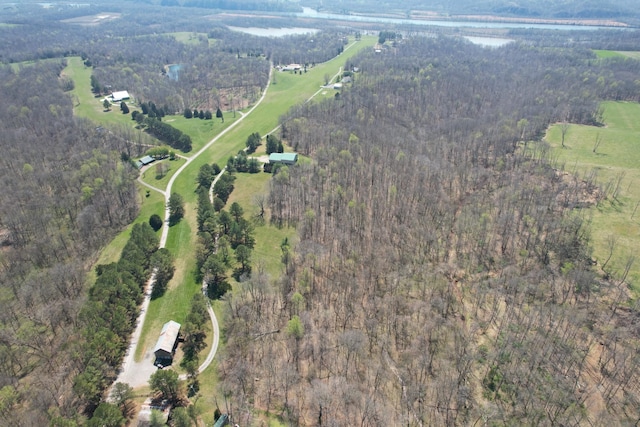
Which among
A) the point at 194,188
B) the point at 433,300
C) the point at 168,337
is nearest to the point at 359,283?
the point at 433,300

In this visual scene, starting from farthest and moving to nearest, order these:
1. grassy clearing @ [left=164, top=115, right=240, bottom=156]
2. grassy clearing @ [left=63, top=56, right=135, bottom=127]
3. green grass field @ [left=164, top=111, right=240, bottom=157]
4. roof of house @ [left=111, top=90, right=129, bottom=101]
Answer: roof of house @ [left=111, top=90, right=129, bottom=101] < grassy clearing @ [left=63, top=56, right=135, bottom=127] < grassy clearing @ [left=164, top=115, right=240, bottom=156] < green grass field @ [left=164, top=111, right=240, bottom=157]

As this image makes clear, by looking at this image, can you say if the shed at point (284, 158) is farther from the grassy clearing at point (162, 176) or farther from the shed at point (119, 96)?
the shed at point (119, 96)

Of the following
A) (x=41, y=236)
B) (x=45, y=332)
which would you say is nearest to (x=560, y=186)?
(x=45, y=332)

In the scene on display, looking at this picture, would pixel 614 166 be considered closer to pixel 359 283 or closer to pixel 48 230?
pixel 359 283

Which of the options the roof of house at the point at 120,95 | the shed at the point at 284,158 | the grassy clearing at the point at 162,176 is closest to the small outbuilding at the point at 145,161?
the grassy clearing at the point at 162,176

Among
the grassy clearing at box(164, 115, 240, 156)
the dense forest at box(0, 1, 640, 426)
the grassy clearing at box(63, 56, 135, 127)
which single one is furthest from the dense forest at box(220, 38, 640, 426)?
the grassy clearing at box(63, 56, 135, 127)

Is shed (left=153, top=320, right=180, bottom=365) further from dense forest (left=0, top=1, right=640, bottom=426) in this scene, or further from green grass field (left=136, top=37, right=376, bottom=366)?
dense forest (left=0, top=1, right=640, bottom=426)

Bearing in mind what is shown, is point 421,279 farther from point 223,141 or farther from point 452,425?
point 223,141
